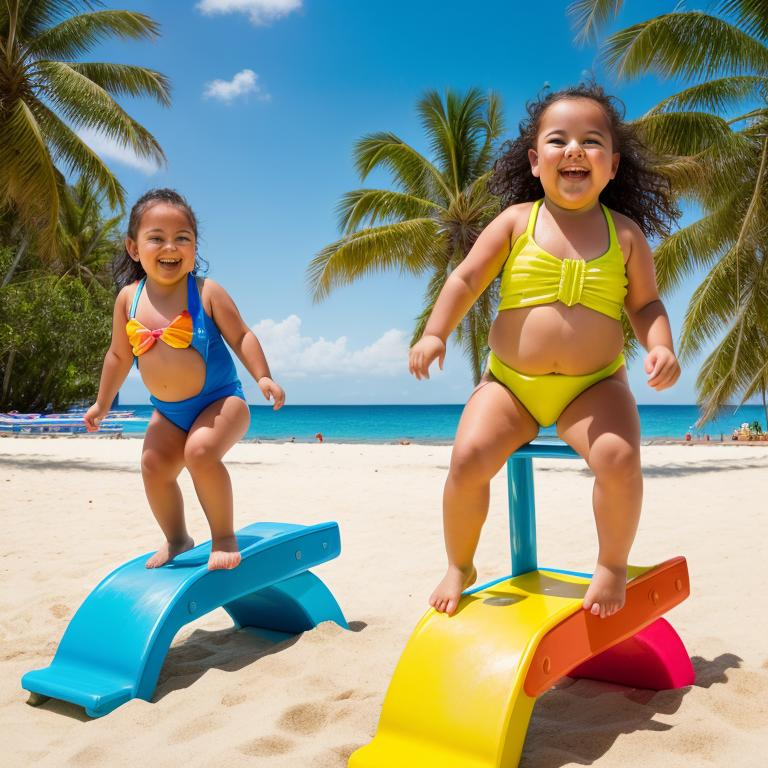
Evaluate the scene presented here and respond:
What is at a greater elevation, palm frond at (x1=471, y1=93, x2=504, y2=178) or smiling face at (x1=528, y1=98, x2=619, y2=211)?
palm frond at (x1=471, y1=93, x2=504, y2=178)

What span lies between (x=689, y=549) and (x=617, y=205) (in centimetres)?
331

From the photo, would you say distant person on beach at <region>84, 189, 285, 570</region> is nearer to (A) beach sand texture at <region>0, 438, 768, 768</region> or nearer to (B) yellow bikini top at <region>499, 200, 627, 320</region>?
(A) beach sand texture at <region>0, 438, 768, 768</region>

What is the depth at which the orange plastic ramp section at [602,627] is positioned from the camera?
218 centimetres

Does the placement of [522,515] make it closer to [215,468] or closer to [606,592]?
[606,592]

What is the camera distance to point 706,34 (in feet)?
40.8

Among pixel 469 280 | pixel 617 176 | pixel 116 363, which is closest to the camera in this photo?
pixel 469 280

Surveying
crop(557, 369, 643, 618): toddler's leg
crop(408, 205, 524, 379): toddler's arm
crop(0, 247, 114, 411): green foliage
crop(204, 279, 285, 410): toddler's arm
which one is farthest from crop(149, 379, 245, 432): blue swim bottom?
crop(0, 247, 114, 411): green foliage

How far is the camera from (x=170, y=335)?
3273mm

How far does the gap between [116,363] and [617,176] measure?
2.35 meters

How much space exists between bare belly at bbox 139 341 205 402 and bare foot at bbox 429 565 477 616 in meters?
1.43

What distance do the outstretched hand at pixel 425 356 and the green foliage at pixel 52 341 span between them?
2437cm

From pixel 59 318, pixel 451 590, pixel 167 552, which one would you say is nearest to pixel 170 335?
pixel 167 552

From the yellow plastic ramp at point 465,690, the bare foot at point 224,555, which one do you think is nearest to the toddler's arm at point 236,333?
the bare foot at point 224,555

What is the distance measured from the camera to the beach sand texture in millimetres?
2336
